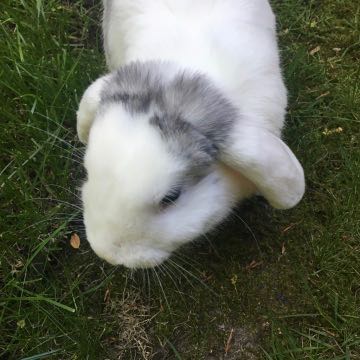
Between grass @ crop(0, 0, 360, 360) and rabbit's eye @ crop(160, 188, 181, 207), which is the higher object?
rabbit's eye @ crop(160, 188, 181, 207)

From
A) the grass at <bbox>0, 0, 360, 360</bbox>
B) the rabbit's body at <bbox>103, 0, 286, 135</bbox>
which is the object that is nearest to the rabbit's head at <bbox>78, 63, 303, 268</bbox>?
the rabbit's body at <bbox>103, 0, 286, 135</bbox>

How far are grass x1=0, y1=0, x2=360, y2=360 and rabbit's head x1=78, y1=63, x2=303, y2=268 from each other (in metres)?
0.68

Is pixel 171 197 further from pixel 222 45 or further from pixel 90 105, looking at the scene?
pixel 222 45

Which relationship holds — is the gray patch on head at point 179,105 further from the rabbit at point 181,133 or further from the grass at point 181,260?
the grass at point 181,260

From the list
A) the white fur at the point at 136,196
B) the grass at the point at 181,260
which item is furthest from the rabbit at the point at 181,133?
the grass at the point at 181,260

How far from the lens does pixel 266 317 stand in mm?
3061

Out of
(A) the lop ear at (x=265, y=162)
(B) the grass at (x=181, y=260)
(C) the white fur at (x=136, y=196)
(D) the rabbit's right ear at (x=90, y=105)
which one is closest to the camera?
(C) the white fur at (x=136, y=196)

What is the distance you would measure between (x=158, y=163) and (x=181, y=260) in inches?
43.9

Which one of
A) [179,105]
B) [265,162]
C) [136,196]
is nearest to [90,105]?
[179,105]

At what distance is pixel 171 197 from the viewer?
7.59 feet

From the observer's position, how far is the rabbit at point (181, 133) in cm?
225

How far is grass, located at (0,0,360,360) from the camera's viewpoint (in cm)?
305

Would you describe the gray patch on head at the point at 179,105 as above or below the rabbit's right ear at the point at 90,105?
above

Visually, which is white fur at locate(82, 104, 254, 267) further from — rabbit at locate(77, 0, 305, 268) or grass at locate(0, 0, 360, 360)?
Answer: grass at locate(0, 0, 360, 360)
